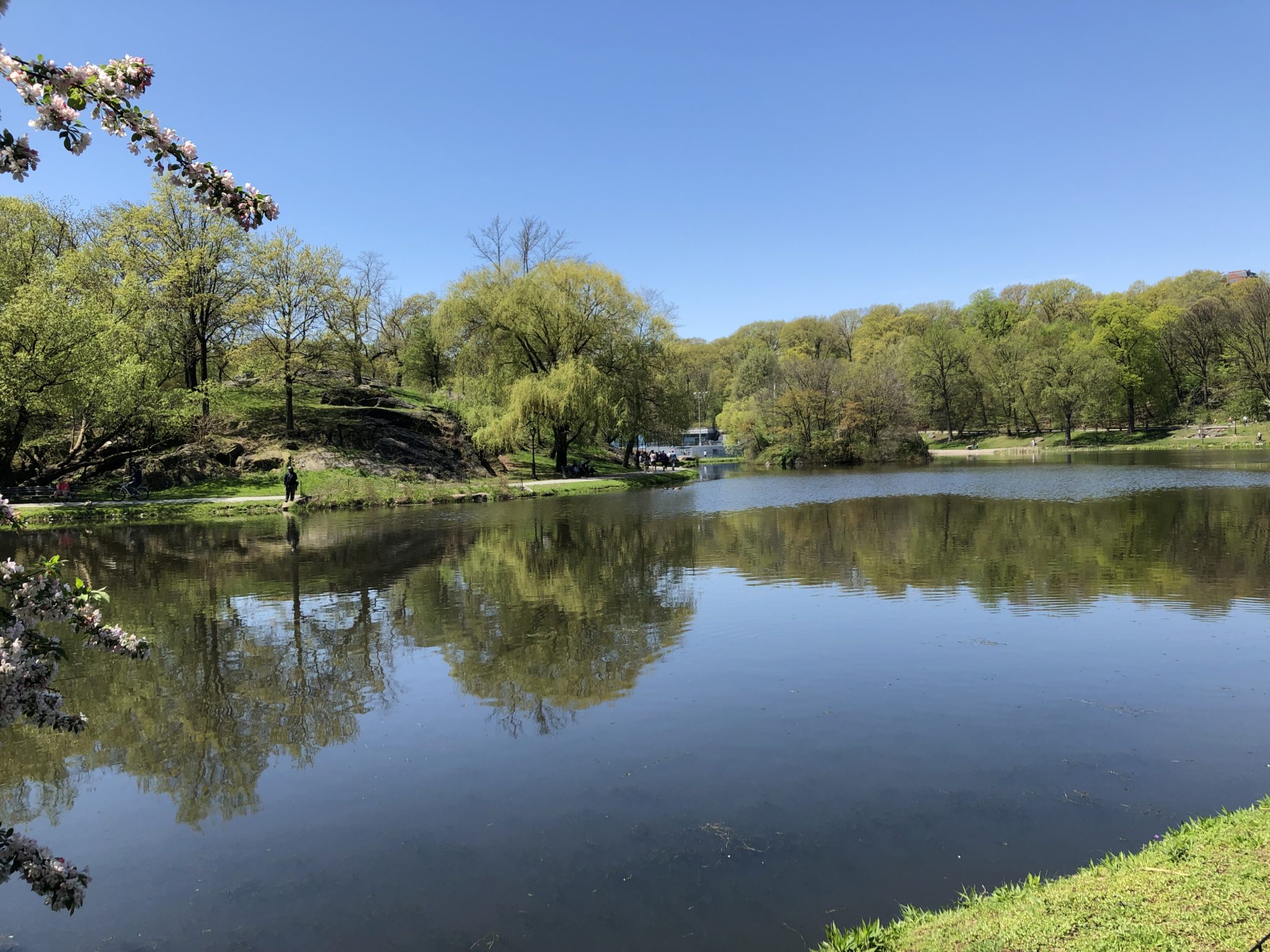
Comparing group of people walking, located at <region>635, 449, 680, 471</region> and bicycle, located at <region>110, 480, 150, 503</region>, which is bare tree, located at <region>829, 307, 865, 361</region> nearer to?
group of people walking, located at <region>635, 449, 680, 471</region>

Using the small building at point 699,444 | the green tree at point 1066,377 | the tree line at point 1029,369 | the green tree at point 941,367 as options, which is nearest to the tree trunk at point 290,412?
the small building at point 699,444

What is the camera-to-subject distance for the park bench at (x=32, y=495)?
101ft

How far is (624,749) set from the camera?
23.7ft

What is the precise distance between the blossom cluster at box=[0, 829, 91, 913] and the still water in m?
1.43

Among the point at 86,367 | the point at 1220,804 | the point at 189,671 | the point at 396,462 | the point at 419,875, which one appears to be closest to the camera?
the point at 419,875

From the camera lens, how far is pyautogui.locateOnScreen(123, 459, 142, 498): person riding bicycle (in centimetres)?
3322

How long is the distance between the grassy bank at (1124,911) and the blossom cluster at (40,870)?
374 cm

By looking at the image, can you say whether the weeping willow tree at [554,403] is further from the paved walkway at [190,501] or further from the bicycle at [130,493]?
the bicycle at [130,493]

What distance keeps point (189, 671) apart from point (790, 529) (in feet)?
57.4

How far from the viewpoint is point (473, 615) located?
41.9 ft

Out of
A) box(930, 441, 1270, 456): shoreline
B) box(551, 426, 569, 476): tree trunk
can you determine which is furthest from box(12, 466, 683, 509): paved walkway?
box(930, 441, 1270, 456): shoreline

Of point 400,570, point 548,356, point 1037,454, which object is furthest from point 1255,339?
point 400,570

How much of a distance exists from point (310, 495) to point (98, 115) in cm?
3209

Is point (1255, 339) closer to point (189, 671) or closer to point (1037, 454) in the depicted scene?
point (1037, 454)
